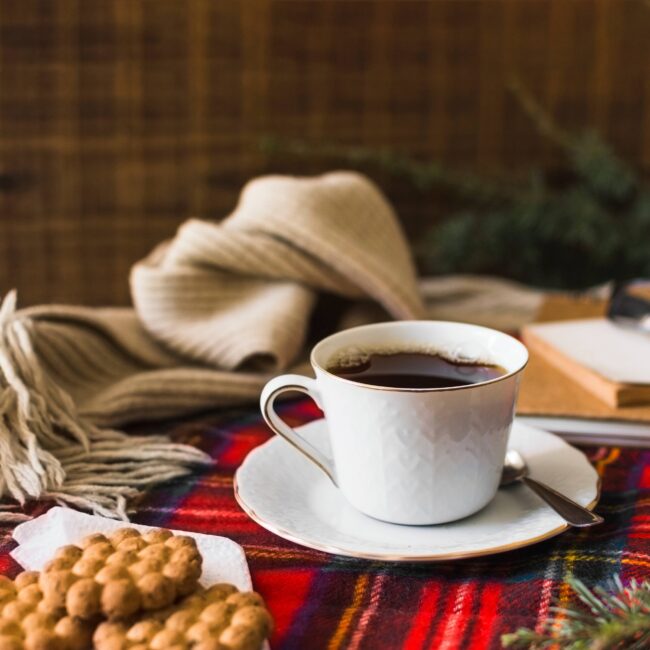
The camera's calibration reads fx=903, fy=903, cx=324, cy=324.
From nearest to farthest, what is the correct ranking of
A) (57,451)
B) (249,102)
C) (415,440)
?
(415,440) < (57,451) < (249,102)

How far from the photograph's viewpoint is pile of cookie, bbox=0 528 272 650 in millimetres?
420

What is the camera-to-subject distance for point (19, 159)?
128 cm

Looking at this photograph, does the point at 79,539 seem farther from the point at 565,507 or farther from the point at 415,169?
the point at 415,169

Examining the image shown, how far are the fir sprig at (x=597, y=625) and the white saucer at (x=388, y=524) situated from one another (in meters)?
0.06

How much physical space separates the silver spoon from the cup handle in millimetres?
122

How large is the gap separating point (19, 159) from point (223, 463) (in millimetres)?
764

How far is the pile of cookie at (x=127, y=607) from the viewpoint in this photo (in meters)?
0.42

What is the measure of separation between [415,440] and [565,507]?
0.34 feet

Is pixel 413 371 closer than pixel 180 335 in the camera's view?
Yes

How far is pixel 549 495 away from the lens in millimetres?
574

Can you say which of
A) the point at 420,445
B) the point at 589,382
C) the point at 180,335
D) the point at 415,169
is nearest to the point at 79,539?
the point at 420,445

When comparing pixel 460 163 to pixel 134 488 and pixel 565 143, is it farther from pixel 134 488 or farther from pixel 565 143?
pixel 134 488

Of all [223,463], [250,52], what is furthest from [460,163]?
[223,463]

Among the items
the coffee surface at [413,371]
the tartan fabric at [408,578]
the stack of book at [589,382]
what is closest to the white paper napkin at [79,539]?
the tartan fabric at [408,578]
